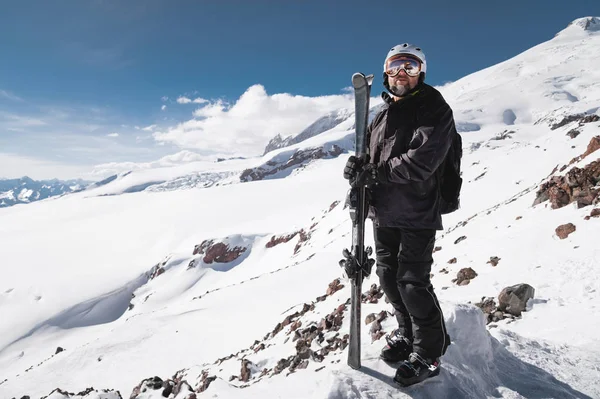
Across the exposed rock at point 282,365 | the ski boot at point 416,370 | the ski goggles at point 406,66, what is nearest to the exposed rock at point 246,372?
the exposed rock at point 282,365

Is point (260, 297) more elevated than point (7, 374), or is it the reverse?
point (260, 297)

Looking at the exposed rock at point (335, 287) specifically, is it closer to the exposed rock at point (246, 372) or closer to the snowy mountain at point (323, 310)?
the snowy mountain at point (323, 310)

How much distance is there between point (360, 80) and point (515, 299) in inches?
293

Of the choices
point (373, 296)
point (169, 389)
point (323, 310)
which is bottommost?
point (323, 310)

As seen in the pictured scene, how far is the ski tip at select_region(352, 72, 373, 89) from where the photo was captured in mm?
4062

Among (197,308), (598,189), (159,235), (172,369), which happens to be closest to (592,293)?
(598,189)

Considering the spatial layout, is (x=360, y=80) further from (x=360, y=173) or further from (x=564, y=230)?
Result: (x=564, y=230)

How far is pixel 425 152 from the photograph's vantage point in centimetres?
356

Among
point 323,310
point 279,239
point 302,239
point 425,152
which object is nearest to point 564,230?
point 323,310

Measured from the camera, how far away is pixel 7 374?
3969 centimetres

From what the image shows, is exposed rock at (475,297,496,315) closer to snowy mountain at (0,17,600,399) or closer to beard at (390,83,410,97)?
snowy mountain at (0,17,600,399)

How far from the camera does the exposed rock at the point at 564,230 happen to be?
1202cm

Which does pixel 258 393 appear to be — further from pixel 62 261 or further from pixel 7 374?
pixel 62 261

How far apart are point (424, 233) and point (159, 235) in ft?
351
